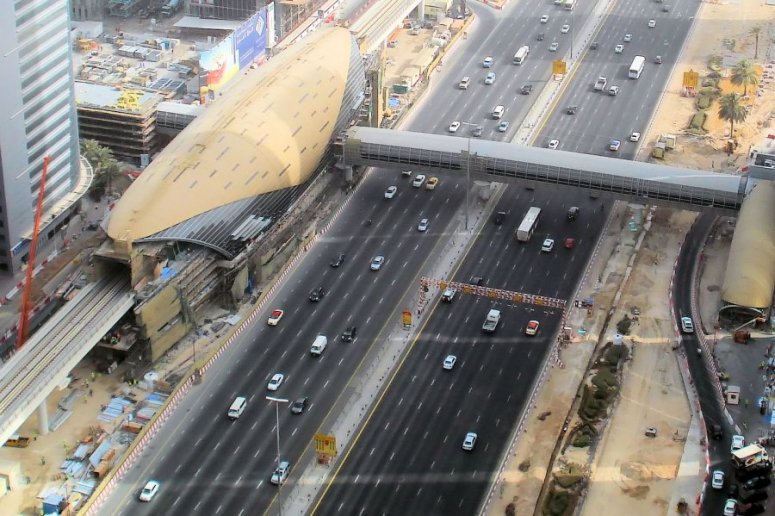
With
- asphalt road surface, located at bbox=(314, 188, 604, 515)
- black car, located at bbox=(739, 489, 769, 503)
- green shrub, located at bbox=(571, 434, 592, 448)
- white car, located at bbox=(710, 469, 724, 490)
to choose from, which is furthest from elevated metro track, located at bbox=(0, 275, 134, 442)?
black car, located at bbox=(739, 489, 769, 503)

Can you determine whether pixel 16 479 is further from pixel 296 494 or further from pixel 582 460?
pixel 582 460

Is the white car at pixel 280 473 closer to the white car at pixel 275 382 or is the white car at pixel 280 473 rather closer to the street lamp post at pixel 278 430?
the street lamp post at pixel 278 430

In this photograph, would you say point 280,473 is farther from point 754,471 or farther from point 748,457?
point 754,471

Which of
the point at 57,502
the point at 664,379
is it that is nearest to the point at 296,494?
the point at 57,502

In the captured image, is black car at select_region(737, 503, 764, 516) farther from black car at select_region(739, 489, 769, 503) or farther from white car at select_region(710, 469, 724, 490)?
white car at select_region(710, 469, 724, 490)

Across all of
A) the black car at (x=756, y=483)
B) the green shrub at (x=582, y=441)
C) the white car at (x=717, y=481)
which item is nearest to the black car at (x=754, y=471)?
the black car at (x=756, y=483)

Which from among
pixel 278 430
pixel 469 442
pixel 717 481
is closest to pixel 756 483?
pixel 717 481
